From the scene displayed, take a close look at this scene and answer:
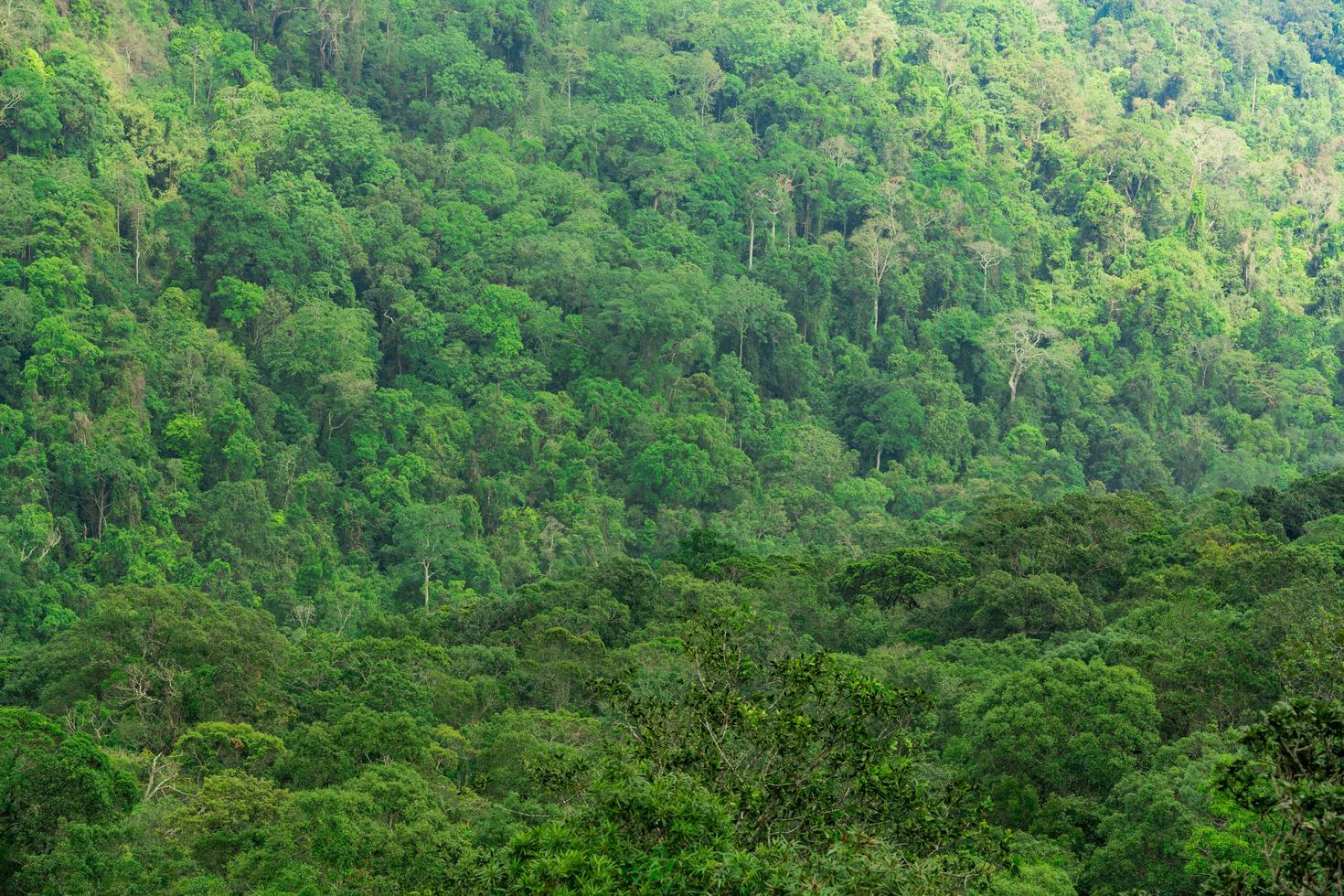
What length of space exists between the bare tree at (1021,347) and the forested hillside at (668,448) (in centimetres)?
33

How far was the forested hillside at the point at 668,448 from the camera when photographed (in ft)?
62.7

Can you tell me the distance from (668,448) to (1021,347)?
16.3 meters

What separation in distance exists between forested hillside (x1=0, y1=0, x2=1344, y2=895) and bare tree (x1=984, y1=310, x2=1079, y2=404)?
329mm

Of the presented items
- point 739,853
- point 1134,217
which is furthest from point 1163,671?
point 1134,217

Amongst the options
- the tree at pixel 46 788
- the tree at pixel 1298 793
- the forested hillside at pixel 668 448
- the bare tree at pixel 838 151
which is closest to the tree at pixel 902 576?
the forested hillside at pixel 668 448

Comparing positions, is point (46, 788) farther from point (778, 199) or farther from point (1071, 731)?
point (778, 199)

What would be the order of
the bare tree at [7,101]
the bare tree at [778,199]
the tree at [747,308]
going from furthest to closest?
the bare tree at [778,199] < the tree at [747,308] < the bare tree at [7,101]

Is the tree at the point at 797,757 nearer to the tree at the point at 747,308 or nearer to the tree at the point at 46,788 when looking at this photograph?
the tree at the point at 46,788

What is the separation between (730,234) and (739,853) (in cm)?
5313

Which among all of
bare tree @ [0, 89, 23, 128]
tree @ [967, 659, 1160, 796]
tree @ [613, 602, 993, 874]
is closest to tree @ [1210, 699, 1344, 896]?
tree @ [613, 602, 993, 874]

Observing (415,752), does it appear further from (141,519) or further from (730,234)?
(730,234)

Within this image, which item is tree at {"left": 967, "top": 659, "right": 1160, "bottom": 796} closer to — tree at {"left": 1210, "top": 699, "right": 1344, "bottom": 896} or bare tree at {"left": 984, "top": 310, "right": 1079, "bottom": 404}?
tree at {"left": 1210, "top": 699, "right": 1344, "bottom": 896}

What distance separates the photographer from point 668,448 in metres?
53.2

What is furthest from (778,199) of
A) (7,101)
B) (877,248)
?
(7,101)
